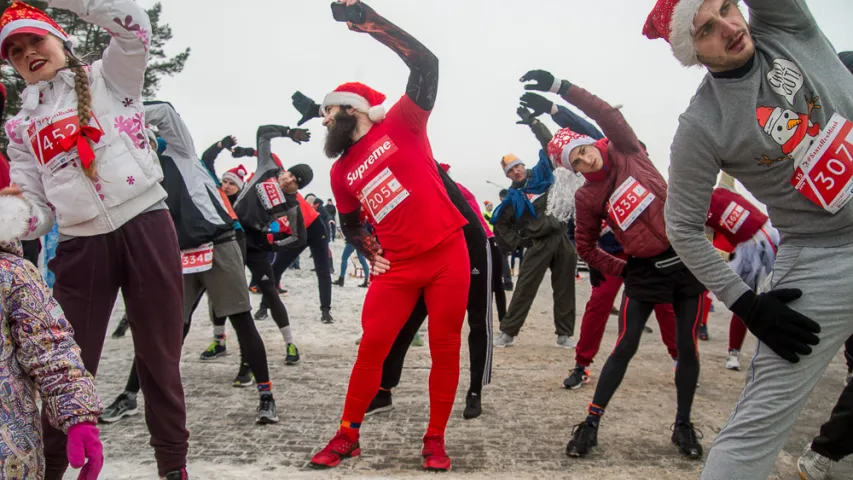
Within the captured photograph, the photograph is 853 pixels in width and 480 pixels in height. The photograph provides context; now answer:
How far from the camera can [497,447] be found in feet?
11.0

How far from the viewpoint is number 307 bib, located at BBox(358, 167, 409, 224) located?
313 centimetres

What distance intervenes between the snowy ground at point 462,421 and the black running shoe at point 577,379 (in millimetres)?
99

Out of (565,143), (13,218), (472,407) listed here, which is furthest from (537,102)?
(13,218)

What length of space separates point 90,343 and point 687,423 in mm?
3184

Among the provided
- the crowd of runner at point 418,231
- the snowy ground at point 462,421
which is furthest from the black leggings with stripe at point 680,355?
the snowy ground at point 462,421

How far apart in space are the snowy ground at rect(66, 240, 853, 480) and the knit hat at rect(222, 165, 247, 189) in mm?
2112

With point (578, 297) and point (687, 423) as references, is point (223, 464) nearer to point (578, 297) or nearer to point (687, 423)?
point (687, 423)

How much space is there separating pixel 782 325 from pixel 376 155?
6.82 ft

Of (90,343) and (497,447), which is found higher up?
(90,343)

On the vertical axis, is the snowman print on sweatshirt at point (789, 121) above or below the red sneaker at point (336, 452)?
above

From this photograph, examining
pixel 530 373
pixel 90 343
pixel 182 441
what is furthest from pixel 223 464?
pixel 530 373

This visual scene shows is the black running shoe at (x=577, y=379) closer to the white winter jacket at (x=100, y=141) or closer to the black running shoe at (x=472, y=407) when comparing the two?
the black running shoe at (x=472, y=407)

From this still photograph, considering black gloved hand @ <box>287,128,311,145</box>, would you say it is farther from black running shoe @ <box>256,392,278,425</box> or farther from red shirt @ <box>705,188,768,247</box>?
red shirt @ <box>705,188,768,247</box>

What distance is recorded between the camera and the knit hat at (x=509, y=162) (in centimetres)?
744
